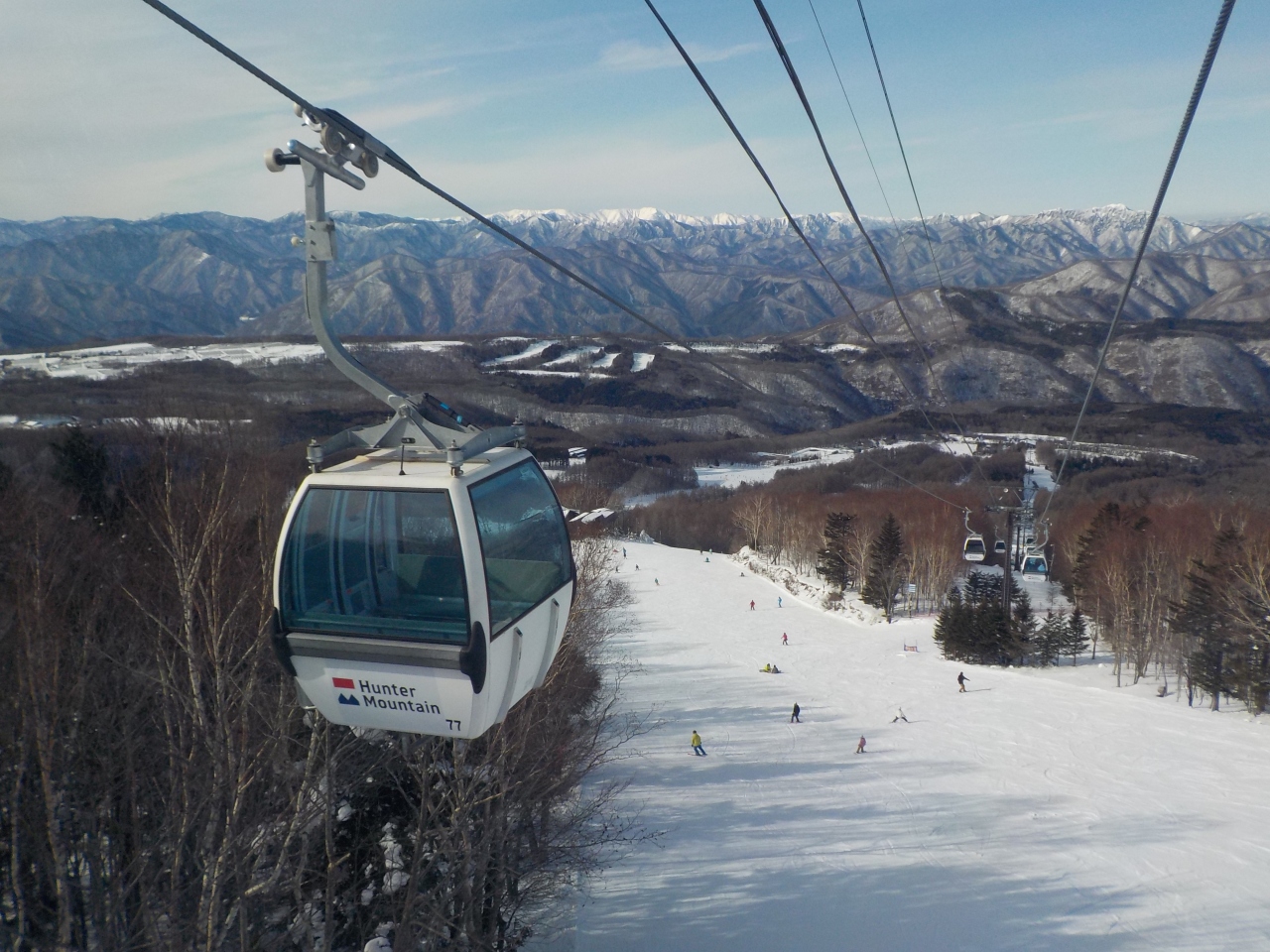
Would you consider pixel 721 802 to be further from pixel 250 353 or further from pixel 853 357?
pixel 853 357

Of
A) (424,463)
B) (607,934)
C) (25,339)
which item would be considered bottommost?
(607,934)

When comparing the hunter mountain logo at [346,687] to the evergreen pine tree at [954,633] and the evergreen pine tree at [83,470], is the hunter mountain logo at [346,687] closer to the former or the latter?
the evergreen pine tree at [83,470]

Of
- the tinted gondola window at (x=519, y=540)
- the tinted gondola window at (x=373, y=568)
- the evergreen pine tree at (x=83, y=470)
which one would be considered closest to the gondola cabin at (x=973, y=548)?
the tinted gondola window at (x=519, y=540)

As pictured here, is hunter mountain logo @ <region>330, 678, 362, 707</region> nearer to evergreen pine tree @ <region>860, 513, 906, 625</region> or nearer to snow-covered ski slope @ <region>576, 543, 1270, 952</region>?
snow-covered ski slope @ <region>576, 543, 1270, 952</region>

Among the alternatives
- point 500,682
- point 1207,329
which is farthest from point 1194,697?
point 1207,329

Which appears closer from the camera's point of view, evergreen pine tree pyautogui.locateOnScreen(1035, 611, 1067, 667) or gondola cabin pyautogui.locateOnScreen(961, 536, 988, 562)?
gondola cabin pyautogui.locateOnScreen(961, 536, 988, 562)

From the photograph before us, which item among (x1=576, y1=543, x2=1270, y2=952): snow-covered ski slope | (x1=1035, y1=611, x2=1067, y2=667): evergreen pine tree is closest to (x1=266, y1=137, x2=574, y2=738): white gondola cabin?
(x1=576, y1=543, x2=1270, y2=952): snow-covered ski slope
